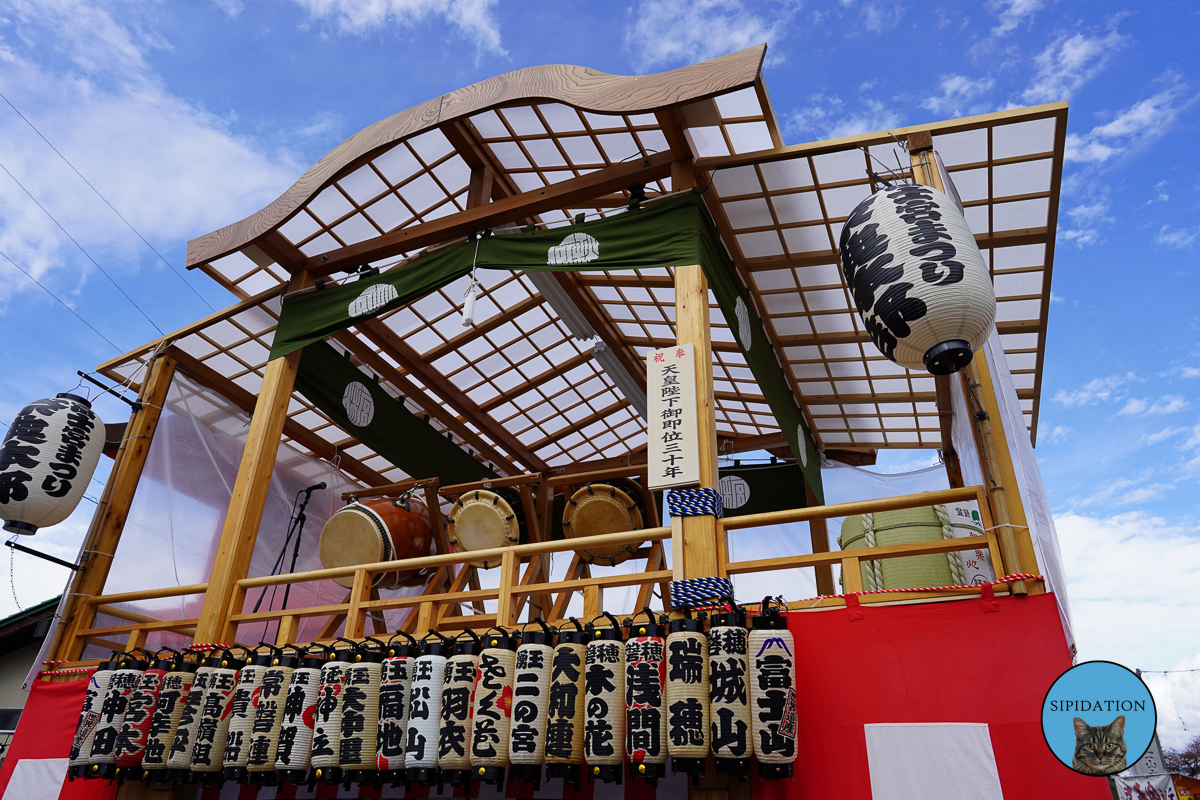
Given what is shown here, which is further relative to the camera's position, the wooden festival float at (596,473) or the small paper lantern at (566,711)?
the small paper lantern at (566,711)

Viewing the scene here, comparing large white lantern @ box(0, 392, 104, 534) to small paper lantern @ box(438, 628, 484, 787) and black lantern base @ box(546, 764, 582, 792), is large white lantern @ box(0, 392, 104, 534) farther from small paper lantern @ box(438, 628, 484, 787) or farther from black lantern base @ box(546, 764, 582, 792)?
black lantern base @ box(546, 764, 582, 792)

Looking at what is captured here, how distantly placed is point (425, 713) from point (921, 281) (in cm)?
334

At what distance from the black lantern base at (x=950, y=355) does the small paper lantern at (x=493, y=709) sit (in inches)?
102

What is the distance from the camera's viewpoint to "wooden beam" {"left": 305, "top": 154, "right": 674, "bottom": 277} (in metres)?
5.88

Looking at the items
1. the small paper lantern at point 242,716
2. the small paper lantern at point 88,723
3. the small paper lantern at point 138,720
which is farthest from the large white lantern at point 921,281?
the small paper lantern at point 88,723

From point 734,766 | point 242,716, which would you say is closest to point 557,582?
point 734,766

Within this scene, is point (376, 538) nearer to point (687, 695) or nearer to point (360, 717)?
point (360, 717)

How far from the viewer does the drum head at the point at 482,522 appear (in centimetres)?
735

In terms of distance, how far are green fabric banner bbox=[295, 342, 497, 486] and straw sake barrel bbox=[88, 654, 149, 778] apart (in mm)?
2736

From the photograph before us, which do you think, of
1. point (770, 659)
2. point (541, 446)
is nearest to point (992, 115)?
point (770, 659)

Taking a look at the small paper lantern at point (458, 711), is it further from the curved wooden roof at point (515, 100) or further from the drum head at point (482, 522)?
the curved wooden roof at point (515, 100)

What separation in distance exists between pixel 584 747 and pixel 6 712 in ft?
30.3

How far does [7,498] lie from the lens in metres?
5.95

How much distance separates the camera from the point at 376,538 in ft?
22.6
